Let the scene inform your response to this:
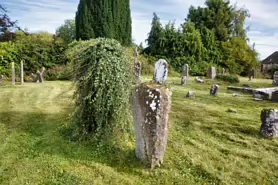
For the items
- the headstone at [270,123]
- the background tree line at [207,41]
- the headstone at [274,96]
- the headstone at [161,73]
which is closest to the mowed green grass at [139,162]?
the headstone at [270,123]

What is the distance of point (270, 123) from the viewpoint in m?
5.07

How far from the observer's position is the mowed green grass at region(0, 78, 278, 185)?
Result: 11.7 feet

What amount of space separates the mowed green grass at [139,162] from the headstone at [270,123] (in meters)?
0.18

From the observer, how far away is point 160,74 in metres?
4.20

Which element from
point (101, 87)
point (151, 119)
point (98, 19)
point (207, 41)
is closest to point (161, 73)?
point (151, 119)

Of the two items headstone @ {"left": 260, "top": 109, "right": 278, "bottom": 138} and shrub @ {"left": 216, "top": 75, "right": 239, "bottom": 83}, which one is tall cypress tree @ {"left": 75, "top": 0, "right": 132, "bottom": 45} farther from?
headstone @ {"left": 260, "top": 109, "right": 278, "bottom": 138}

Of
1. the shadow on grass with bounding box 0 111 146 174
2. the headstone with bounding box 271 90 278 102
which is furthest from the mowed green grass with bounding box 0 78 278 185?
the headstone with bounding box 271 90 278 102

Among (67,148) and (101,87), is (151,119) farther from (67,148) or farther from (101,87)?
(67,148)

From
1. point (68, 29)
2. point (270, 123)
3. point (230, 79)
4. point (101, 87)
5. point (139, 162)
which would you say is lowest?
point (139, 162)

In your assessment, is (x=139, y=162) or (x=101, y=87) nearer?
(x=139, y=162)

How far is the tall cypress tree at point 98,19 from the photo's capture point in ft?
63.8

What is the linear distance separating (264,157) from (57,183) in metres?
3.93

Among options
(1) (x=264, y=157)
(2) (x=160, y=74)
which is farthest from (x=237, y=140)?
(2) (x=160, y=74)

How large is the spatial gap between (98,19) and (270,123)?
58.8 feet
